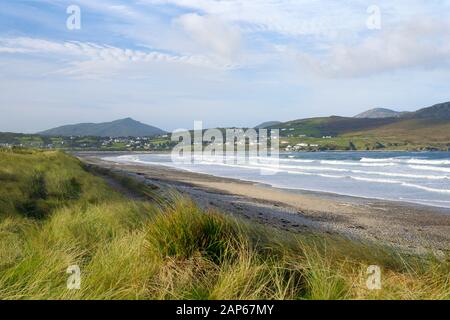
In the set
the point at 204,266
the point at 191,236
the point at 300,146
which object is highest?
the point at 191,236

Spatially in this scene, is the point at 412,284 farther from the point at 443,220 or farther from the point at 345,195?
the point at 345,195

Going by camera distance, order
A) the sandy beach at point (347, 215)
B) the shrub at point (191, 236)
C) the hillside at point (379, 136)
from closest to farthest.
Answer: the shrub at point (191, 236) < the sandy beach at point (347, 215) < the hillside at point (379, 136)

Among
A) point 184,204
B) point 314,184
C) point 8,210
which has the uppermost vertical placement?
point 184,204

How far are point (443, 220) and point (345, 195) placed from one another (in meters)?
9.16

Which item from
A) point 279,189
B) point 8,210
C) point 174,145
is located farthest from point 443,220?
point 174,145

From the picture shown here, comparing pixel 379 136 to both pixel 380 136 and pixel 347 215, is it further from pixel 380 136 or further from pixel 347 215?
pixel 347 215

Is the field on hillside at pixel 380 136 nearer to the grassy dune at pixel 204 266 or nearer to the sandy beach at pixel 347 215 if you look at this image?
the sandy beach at pixel 347 215

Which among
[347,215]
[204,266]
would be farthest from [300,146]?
[204,266]

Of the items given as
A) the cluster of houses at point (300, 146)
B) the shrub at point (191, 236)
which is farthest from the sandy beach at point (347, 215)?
the cluster of houses at point (300, 146)

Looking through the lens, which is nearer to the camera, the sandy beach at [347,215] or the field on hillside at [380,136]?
the sandy beach at [347,215]

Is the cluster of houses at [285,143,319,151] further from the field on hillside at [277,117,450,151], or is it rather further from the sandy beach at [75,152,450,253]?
the sandy beach at [75,152,450,253]

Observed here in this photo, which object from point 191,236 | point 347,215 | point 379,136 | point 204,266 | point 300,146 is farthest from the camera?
point 379,136

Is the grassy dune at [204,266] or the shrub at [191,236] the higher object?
the shrub at [191,236]
